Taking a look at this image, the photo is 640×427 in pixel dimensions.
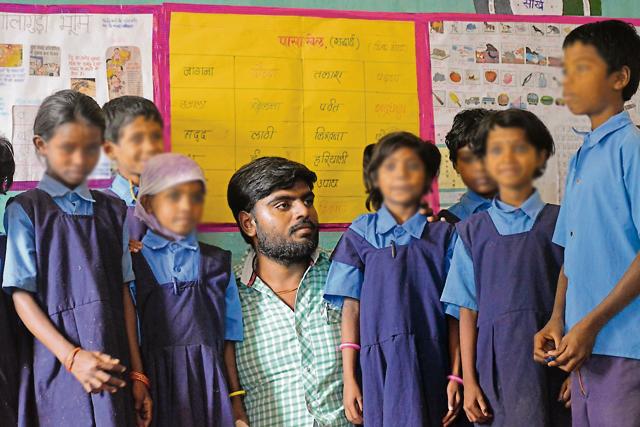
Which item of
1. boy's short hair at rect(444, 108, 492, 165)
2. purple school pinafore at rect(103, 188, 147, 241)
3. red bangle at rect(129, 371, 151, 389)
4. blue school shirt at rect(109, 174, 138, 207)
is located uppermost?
boy's short hair at rect(444, 108, 492, 165)

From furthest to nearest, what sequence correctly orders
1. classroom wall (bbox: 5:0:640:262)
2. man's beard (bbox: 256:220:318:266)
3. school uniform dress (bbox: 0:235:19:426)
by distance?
classroom wall (bbox: 5:0:640:262)
man's beard (bbox: 256:220:318:266)
school uniform dress (bbox: 0:235:19:426)

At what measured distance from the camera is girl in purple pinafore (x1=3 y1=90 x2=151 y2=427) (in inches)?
43.6

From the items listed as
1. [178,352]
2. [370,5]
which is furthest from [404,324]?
[370,5]

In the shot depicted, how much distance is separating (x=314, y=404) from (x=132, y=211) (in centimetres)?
44

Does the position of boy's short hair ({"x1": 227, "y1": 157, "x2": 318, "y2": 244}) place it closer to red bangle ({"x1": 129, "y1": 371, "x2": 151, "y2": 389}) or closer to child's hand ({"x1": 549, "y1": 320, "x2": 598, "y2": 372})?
red bangle ({"x1": 129, "y1": 371, "x2": 151, "y2": 389})

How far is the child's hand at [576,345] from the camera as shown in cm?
108

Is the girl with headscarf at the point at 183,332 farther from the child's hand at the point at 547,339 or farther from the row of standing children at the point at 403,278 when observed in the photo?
the child's hand at the point at 547,339

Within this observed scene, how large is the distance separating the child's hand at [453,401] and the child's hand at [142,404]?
415 mm

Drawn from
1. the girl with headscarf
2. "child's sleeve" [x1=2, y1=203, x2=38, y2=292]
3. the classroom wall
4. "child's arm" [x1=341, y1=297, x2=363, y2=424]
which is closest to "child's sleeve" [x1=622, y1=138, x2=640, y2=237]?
"child's arm" [x1=341, y1=297, x2=363, y2=424]

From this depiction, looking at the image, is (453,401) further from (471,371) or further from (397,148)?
(397,148)

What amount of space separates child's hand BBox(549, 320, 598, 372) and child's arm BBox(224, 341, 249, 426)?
1.63ft

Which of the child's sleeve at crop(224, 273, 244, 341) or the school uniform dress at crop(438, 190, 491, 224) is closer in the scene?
the school uniform dress at crop(438, 190, 491, 224)

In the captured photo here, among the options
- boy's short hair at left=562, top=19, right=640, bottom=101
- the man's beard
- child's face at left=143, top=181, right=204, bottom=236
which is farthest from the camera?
the man's beard

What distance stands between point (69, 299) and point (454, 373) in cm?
54
